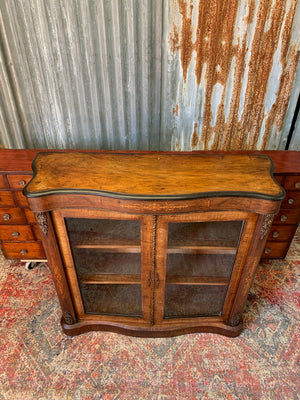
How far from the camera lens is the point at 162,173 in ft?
3.95

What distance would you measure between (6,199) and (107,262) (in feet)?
2.24

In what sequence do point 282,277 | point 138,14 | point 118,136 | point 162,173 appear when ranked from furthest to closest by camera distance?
point 282,277 < point 118,136 < point 138,14 < point 162,173

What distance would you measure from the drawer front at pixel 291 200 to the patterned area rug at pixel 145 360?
1.95ft

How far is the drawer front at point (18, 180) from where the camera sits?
1.50 meters

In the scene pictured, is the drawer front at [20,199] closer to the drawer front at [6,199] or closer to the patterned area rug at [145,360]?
the drawer front at [6,199]

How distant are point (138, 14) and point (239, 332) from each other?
1.72m

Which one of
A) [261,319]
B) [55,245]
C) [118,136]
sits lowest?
[261,319]

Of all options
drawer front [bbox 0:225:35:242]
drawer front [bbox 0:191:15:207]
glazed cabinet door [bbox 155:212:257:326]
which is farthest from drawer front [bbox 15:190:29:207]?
glazed cabinet door [bbox 155:212:257:326]

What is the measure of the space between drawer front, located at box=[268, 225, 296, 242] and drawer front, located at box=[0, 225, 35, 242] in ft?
4.91

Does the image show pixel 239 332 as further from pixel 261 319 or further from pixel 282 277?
pixel 282 277

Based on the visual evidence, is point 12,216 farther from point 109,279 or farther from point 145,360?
point 145,360

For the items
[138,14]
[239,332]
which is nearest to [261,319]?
[239,332]

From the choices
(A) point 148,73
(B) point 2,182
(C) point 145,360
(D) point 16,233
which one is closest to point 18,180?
(B) point 2,182

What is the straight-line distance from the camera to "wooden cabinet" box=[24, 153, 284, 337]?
1.10 metres
